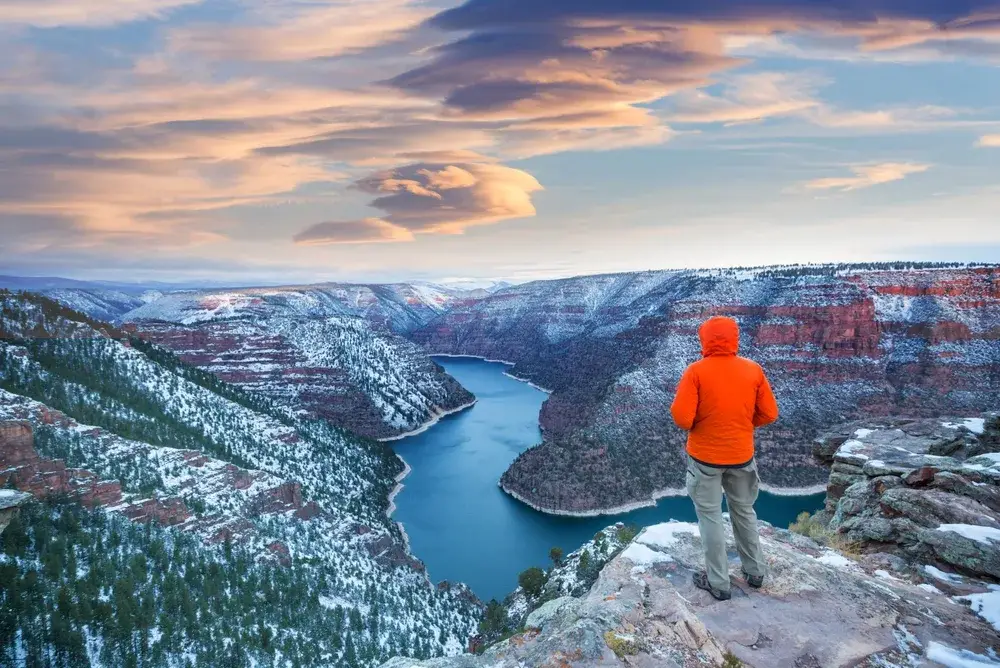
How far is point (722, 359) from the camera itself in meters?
7.58

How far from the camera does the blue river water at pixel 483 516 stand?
66.1 m

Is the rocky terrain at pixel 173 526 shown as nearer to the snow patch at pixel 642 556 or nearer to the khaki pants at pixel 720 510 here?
the snow patch at pixel 642 556

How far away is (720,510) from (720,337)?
2.71m

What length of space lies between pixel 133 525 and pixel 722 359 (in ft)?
160

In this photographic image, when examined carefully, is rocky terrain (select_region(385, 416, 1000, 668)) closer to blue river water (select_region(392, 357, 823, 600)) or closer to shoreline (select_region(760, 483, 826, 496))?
blue river water (select_region(392, 357, 823, 600))

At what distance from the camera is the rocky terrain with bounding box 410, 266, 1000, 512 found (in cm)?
7950

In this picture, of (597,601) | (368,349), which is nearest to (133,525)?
(597,601)

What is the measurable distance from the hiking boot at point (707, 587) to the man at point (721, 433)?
2cm

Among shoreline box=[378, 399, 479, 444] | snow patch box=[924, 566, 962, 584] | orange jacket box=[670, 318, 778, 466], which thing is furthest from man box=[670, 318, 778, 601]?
shoreline box=[378, 399, 479, 444]

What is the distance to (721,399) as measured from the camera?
7.49 metres

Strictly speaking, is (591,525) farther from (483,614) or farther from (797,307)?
(797,307)

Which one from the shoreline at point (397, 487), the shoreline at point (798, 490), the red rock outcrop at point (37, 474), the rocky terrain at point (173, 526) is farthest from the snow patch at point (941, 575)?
the shoreline at point (798, 490)

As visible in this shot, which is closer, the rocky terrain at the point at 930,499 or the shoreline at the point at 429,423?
the rocky terrain at the point at 930,499

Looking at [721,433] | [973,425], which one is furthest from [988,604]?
[973,425]
